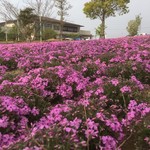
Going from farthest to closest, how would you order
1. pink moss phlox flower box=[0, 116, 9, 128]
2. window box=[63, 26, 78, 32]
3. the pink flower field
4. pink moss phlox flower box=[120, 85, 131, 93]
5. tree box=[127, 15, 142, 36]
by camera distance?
window box=[63, 26, 78, 32], tree box=[127, 15, 142, 36], pink moss phlox flower box=[120, 85, 131, 93], pink moss phlox flower box=[0, 116, 9, 128], the pink flower field

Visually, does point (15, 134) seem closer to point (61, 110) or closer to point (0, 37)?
point (61, 110)

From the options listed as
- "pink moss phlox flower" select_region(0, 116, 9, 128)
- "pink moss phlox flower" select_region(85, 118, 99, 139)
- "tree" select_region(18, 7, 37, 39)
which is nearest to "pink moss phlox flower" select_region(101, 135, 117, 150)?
"pink moss phlox flower" select_region(85, 118, 99, 139)

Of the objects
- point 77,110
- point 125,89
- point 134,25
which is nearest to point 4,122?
point 77,110

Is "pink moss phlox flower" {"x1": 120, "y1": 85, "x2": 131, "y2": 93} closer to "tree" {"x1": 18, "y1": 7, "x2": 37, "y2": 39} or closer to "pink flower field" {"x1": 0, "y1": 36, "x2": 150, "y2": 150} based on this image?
"pink flower field" {"x1": 0, "y1": 36, "x2": 150, "y2": 150}

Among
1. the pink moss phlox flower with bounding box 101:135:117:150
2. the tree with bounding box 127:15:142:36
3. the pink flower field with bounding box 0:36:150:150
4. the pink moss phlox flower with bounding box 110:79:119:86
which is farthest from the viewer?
the tree with bounding box 127:15:142:36

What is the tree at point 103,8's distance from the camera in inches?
1747

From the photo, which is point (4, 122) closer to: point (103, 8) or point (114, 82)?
point (114, 82)

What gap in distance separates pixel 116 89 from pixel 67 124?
6.09 ft

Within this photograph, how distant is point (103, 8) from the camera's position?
44469 mm

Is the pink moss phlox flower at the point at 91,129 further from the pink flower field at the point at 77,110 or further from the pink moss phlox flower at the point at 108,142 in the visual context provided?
the pink moss phlox flower at the point at 108,142

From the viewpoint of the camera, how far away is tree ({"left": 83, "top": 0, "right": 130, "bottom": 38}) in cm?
4437

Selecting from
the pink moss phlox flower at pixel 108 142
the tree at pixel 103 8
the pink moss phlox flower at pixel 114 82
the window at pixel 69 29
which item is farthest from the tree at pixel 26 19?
the window at pixel 69 29

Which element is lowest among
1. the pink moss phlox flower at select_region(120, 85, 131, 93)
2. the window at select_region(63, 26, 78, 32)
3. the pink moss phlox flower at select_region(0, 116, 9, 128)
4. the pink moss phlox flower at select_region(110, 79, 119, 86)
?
the pink moss phlox flower at select_region(0, 116, 9, 128)

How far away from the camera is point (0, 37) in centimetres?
5656
